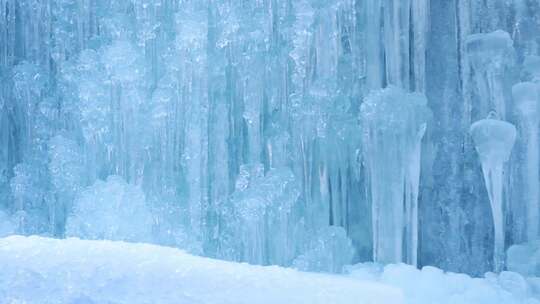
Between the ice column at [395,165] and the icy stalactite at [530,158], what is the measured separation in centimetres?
73

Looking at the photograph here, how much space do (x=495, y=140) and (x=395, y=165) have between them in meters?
0.75

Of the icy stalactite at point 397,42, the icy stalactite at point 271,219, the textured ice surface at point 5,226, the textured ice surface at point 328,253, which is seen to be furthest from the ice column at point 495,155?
the textured ice surface at point 5,226

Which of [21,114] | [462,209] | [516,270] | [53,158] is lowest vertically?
[516,270]

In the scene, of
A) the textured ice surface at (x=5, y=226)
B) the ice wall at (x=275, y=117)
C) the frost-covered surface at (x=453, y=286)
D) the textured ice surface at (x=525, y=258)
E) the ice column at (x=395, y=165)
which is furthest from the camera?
the textured ice surface at (x=5, y=226)

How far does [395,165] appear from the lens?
4863mm

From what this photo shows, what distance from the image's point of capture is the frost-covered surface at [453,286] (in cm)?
406

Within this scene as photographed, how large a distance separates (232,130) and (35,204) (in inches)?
83.7

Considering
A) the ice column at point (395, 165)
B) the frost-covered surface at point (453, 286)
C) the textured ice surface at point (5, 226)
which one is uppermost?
the ice column at point (395, 165)

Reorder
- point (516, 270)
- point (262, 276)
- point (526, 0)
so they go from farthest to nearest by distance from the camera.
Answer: point (526, 0) < point (516, 270) < point (262, 276)

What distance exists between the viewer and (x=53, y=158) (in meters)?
6.07

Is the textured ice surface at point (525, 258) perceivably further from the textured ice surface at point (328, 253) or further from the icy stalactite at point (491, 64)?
the textured ice surface at point (328, 253)

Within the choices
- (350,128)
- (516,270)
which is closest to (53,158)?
(350,128)

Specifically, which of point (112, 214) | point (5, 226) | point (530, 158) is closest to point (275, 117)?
point (112, 214)

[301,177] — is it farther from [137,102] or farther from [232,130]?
[137,102]
